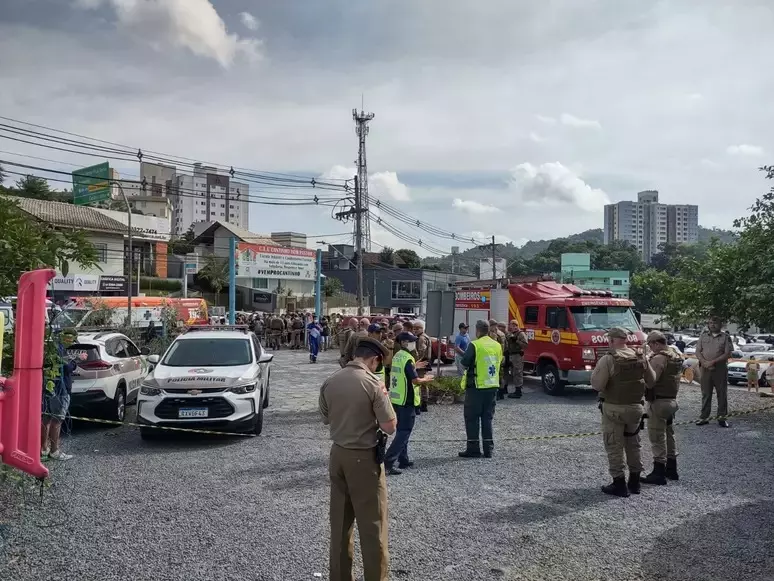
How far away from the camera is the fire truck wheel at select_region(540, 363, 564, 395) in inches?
573

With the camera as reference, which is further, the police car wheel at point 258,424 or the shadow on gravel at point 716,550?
the police car wheel at point 258,424

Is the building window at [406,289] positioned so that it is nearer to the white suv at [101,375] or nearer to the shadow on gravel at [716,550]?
the white suv at [101,375]

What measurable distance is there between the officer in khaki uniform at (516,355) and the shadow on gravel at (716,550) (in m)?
8.28

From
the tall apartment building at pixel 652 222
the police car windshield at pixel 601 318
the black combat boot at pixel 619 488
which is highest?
the tall apartment building at pixel 652 222

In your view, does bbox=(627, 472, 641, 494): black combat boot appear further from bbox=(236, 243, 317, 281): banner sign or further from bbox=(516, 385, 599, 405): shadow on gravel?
bbox=(236, 243, 317, 281): banner sign

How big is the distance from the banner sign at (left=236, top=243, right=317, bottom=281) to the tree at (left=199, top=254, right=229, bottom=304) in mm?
17510

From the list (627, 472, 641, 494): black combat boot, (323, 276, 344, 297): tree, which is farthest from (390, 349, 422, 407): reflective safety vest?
(323, 276, 344, 297): tree

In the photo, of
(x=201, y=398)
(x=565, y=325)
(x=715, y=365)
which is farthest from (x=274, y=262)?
(x=715, y=365)

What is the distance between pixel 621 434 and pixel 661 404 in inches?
34.5

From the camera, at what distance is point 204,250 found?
6312 centimetres

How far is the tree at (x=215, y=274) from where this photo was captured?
50625 mm

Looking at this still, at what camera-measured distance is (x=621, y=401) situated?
6633 millimetres

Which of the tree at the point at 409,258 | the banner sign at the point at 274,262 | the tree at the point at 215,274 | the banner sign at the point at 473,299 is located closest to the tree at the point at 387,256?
the tree at the point at 409,258

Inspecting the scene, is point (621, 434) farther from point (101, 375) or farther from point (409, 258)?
point (409, 258)
